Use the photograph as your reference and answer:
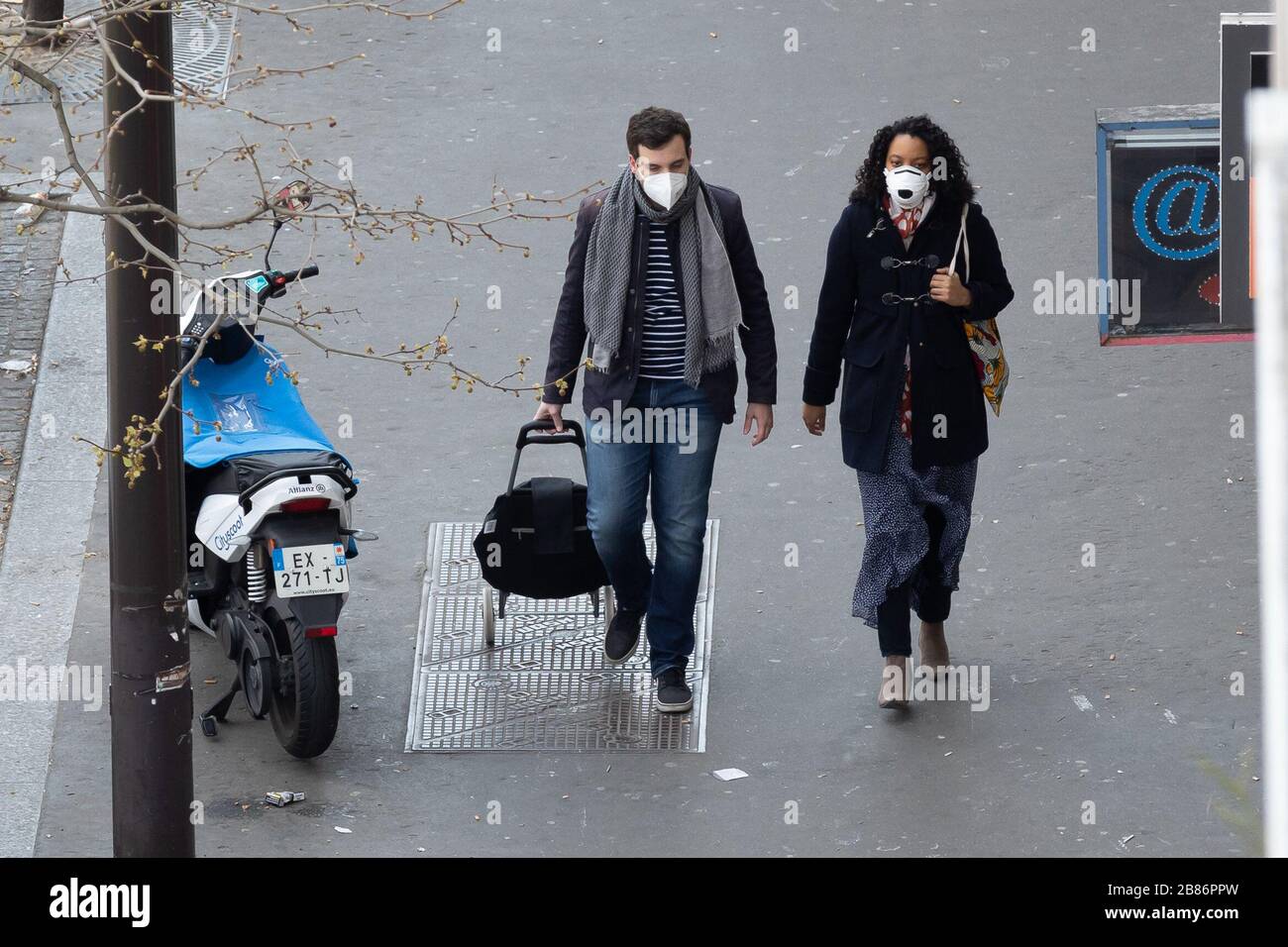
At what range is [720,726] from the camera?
6.61 metres

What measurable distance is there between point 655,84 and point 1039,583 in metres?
5.70

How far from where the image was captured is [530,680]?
6887 mm

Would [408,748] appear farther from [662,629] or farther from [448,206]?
[448,206]

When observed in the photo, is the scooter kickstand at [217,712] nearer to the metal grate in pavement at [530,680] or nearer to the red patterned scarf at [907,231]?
the metal grate in pavement at [530,680]

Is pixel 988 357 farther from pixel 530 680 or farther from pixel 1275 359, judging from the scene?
pixel 1275 359

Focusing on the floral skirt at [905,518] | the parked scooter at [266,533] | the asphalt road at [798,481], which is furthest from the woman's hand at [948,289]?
the parked scooter at [266,533]

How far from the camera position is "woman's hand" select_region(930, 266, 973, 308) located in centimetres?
621

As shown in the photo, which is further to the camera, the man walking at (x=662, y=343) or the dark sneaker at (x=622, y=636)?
the dark sneaker at (x=622, y=636)

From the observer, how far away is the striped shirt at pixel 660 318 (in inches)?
248

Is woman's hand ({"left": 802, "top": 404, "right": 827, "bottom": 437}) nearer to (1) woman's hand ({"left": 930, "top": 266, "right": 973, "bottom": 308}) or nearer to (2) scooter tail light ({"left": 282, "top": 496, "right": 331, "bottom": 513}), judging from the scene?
(1) woman's hand ({"left": 930, "top": 266, "right": 973, "bottom": 308})

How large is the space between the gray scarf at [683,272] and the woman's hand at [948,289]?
2.10ft

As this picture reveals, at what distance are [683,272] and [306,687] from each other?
1.80 meters
